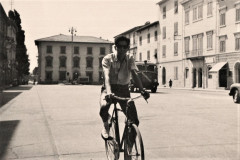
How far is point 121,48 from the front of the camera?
4.25 m

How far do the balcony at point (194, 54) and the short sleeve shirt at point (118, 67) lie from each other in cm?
3454

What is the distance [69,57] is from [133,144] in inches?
2864

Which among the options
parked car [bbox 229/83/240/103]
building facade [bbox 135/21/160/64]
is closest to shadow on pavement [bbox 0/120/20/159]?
parked car [bbox 229/83/240/103]

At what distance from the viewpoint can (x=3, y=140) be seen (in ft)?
19.9

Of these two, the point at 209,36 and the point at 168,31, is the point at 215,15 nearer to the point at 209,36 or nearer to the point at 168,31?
the point at 209,36

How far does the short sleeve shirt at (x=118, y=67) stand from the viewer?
4348 millimetres

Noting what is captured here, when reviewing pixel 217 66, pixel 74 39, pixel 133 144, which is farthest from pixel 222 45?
pixel 74 39

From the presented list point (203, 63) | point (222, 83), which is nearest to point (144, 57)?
point (203, 63)

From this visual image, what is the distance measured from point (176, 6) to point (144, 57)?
45.3 feet

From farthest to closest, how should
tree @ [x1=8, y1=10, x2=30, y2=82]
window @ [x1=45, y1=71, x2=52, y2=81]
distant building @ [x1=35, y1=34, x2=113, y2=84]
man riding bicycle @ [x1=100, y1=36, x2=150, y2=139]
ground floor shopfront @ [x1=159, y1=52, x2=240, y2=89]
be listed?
distant building @ [x1=35, y1=34, x2=113, y2=84] < window @ [x1=45, y1=71, x2=52, y2=81] < tree @ [x1=8, y1=10, x2=30, y2=82] < ground floor shopfront @ [x1=159, y1=52, x2=240, y2=89] < man riding bicycle @ [x1=100, y1=36, x2=150, y2=139]

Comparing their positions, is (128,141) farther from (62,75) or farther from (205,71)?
(62,75)

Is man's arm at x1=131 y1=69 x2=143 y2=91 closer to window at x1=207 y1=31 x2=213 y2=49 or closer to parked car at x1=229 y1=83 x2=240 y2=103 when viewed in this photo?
parked car at x1=229 y1=83 x2=240 y2=103

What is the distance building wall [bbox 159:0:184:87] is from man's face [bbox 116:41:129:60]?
39.2 metres

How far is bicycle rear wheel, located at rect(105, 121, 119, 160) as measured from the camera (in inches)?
165
